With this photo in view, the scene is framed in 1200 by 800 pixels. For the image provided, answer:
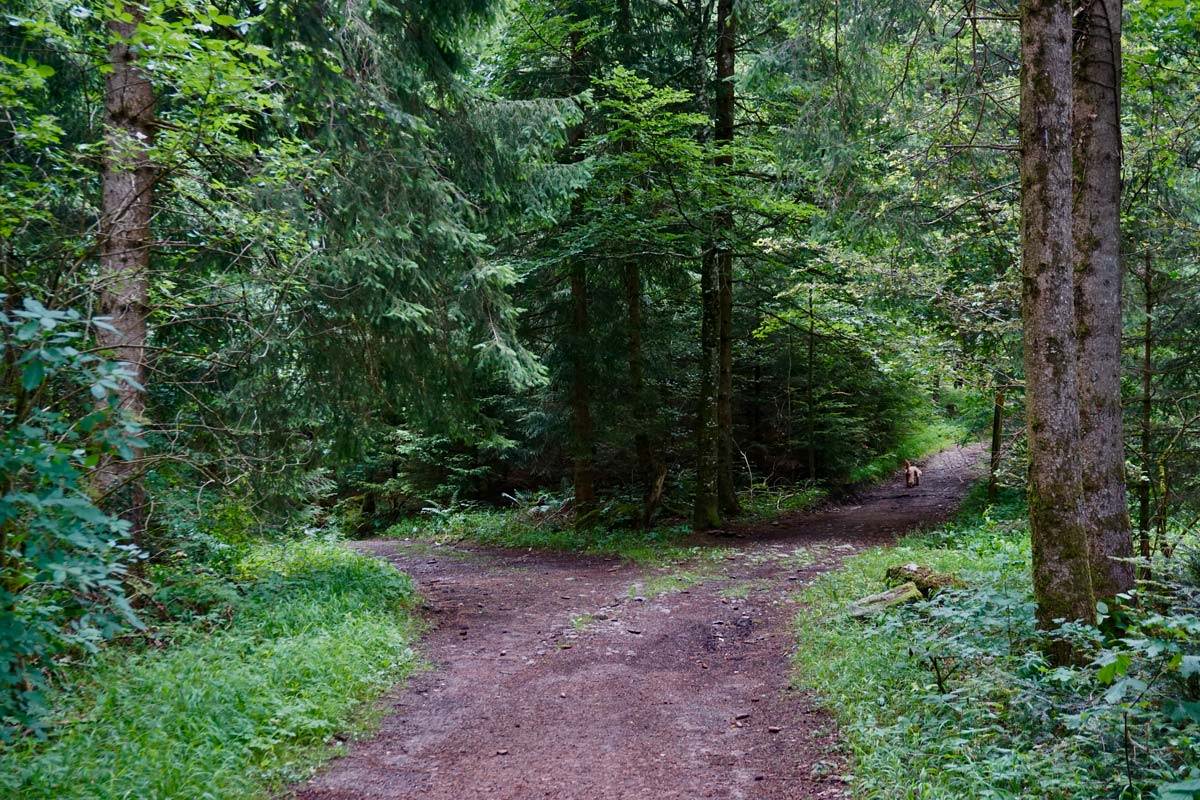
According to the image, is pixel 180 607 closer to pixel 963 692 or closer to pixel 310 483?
pixel 310 483

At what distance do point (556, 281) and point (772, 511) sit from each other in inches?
273

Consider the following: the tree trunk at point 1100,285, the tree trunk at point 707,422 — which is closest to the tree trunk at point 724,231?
the tree trunk at point 707,422

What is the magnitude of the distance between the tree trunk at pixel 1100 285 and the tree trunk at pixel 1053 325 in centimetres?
77

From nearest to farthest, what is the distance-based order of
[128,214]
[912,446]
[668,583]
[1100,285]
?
[1100,285]
[128,214]
[668,583]
[912,446]

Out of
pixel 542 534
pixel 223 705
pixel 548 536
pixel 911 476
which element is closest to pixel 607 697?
pixel 223 705

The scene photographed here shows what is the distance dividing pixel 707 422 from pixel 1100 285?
8.84 m

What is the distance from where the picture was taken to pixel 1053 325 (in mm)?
Answer: 4746

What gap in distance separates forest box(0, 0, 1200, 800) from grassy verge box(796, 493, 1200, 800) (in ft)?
0.11

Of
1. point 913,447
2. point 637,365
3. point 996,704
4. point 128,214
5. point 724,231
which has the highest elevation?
point 724,231

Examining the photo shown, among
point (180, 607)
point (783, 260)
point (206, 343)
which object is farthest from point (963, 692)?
point (783, 260)

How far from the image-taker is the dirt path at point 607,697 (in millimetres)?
4641

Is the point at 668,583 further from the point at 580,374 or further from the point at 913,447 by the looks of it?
the point at 913,447

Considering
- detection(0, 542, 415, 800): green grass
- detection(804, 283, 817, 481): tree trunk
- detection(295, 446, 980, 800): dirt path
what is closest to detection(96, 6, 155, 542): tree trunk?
detection(0, 542, 415, 800): green grass

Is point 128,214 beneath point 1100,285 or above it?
above
